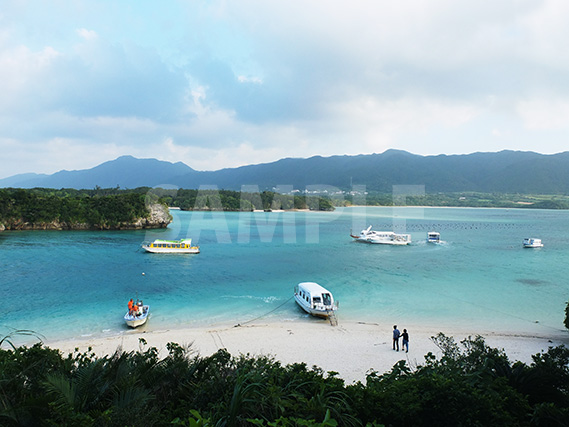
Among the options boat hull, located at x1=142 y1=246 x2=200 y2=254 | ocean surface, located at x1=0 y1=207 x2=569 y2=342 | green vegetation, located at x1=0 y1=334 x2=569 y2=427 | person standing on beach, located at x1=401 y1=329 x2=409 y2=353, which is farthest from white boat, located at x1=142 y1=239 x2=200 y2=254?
green vegetation, located at x1=0 y1=334 x2=569 y2=427

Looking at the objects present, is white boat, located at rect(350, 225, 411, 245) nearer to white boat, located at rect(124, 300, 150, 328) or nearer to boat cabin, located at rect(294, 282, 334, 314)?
boat cabin, located at rect(294, 282, 334, 314)

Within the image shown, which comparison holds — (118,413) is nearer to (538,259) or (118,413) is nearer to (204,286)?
(204,286)

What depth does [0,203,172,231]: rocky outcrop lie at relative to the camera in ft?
200

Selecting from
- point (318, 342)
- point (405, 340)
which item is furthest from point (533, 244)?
point (318, 342)

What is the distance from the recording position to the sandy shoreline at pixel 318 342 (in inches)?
534

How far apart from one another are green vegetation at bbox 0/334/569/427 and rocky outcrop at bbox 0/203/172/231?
66173 mm

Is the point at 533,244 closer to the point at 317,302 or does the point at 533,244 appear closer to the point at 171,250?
the point at 317,302

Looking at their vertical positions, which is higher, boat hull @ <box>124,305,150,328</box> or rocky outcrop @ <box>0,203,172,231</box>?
rocky outcrop @ <box>0,203,172,231</box>

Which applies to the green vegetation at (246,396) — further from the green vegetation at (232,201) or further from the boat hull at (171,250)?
the green vegetation at (232,201)

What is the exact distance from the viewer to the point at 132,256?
39812 millimetres

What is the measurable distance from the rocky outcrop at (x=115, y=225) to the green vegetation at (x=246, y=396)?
66.2 meters

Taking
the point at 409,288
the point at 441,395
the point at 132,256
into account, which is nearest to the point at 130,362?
the point at 441,395

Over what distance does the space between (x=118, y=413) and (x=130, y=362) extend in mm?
2483

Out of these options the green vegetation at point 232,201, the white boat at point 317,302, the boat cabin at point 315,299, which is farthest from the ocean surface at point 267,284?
the green vegetation at point 232,201
